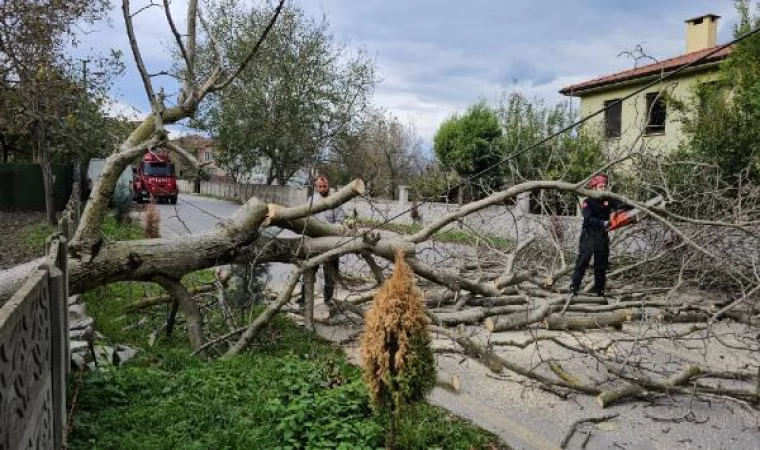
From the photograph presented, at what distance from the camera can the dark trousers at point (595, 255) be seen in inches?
308

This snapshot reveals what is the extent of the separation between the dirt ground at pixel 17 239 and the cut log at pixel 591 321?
8977 mm

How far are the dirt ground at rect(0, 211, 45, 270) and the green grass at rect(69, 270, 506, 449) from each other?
7383mm

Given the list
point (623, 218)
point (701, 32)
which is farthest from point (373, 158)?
point (623, 218)

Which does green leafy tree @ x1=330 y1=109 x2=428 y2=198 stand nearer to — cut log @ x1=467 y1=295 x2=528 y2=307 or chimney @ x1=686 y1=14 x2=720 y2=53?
chimney @ x1=686 y1=14 x2=720 y2=53

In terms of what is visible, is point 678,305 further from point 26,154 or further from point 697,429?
point 26,154

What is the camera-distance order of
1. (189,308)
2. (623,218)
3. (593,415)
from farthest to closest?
(623,218) → (189,308) → (593,415)

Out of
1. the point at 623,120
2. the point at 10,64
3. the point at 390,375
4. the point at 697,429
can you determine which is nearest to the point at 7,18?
the point at 10,64

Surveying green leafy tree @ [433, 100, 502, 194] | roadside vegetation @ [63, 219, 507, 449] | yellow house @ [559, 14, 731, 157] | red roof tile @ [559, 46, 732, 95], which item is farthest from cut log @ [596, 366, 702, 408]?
green leafy tree @ [433, 100, 502, 194]

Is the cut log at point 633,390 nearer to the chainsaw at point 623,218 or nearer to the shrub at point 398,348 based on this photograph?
the shrub at point 398,348

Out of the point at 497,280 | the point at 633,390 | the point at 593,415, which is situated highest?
the point at 497,280

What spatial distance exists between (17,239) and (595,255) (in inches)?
519

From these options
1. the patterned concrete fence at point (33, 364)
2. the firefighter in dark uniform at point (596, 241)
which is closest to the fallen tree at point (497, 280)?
the firefighter in dark uniform at point (596, 241)

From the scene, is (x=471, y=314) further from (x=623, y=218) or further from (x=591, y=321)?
(x=623, y=218)

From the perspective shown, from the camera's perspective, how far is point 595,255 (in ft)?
25.8
